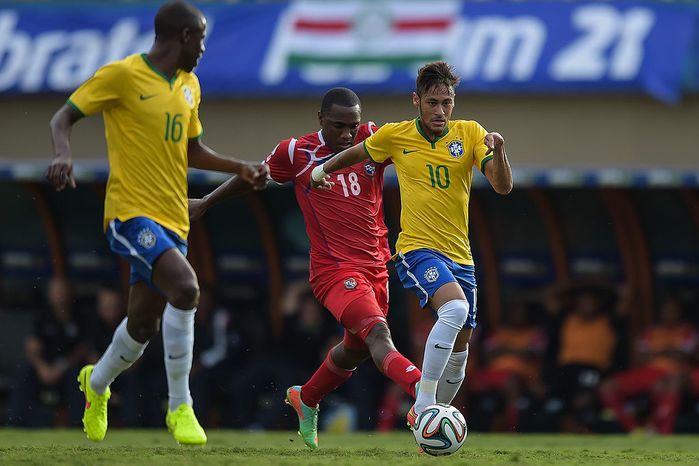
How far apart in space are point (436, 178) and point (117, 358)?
84.0 inches

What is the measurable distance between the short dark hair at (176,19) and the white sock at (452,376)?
8.37 feet

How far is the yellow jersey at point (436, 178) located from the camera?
23.6 ft

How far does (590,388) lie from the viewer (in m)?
11.6

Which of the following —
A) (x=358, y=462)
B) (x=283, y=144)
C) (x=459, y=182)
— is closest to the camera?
(x=358, y=462)

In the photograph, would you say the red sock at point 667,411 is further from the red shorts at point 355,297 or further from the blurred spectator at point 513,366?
the red shorts at point 355,297

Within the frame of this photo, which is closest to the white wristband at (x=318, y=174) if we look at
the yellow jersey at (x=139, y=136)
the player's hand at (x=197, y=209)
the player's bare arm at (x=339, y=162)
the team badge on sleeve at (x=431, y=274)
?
the player's bare arm at (x=339, y=162)

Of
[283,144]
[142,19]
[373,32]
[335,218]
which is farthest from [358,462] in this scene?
[142,19]

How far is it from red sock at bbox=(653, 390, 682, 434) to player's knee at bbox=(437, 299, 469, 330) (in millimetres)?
5026

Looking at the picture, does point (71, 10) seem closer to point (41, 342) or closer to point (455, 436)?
point (41, 342)

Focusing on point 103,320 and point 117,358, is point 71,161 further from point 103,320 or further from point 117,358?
point 103,320

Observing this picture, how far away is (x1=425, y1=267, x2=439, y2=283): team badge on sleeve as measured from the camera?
277 inches

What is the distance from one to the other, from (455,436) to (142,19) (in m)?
8.07

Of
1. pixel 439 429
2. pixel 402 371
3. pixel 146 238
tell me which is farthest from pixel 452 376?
pixel 146 238

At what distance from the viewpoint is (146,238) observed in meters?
6.40
